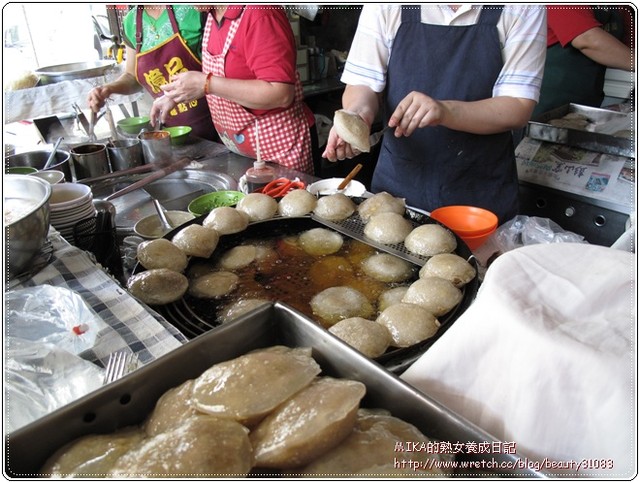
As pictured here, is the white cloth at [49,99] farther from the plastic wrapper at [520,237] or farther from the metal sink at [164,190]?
the plastic wrapper at [520,237]

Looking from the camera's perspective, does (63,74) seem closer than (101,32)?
Yes

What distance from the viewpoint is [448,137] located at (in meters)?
2.42

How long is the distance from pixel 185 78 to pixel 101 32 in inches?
113

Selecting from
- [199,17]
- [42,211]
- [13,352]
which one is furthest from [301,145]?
[13,352]

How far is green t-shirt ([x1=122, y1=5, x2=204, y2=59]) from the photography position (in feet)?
11.1

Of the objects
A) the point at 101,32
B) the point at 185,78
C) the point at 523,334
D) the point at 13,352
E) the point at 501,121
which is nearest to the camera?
the point at 523,334

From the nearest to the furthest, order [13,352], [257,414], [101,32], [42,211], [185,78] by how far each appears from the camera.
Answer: [257,414], [13,352], [42,211], [185,78], [101,32]

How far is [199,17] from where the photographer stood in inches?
132

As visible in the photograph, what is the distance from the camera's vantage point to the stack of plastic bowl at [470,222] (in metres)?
1.77

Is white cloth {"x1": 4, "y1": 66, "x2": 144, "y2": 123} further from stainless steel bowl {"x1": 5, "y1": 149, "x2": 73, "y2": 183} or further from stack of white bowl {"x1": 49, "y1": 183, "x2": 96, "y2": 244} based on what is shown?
stack of white bowl {"x1": 49, "y1": 183, "x2": 96, "y2": 244}

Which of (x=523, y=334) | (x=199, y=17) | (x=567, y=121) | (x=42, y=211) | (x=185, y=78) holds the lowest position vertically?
(x=567, y=121)

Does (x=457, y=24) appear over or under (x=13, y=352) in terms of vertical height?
over

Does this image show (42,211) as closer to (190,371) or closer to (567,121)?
(190,371)

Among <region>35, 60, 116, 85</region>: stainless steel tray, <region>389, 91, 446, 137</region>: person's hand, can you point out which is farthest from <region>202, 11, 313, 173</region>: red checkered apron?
<region>389, 91, 446, 137</region>: person's hand
